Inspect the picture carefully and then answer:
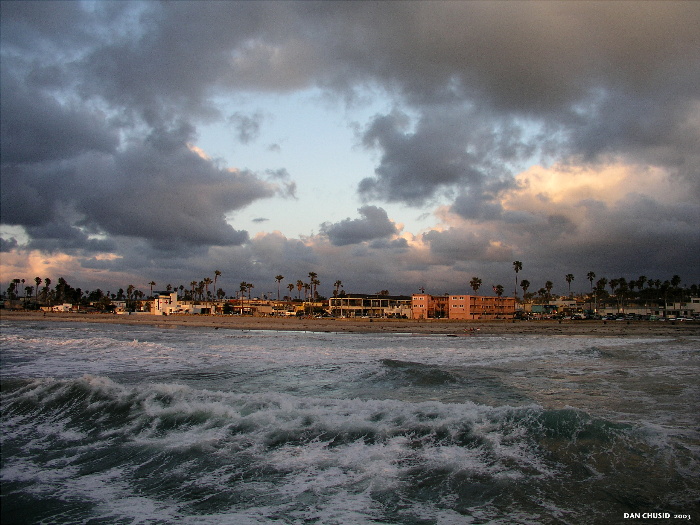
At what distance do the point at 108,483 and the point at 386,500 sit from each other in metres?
4.43

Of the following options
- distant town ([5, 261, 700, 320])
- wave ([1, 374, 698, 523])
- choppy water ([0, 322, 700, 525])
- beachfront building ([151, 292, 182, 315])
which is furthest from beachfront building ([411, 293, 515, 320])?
wave ([1, 374, 698, 523])

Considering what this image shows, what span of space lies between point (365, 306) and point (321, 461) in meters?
116

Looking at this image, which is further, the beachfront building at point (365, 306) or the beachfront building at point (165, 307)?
the beachfront building at point (165, 307)

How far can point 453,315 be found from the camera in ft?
354

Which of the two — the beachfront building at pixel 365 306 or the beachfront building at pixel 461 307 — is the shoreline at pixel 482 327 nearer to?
the beachfront building at pixel 461 307

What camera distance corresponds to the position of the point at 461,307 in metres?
107

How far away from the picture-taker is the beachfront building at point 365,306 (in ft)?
400

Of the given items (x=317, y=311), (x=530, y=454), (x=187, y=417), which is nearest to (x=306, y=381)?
(x=187, y=417)

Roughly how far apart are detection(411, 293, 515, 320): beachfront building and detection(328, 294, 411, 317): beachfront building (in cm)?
764

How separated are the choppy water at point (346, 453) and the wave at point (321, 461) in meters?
0.04

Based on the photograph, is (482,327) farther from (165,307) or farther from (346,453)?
(165,307)

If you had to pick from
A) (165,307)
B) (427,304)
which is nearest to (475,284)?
(427,304)

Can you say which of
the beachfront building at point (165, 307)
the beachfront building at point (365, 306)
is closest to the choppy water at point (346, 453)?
the beachfront building at point (365, 306)

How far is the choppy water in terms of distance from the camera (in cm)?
603
